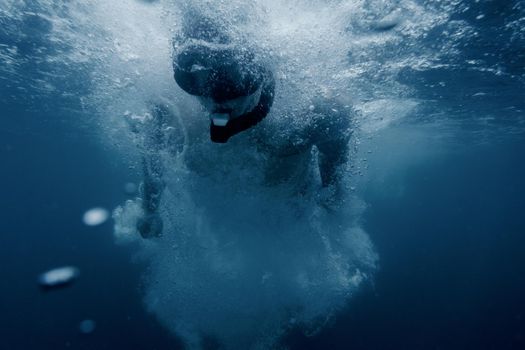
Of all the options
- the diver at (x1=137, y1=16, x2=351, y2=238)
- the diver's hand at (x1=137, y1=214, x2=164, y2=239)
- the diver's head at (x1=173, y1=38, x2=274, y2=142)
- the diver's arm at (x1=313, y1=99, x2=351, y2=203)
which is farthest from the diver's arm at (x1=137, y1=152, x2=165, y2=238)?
the diver's arm at (x1=313, y1=99, x2=351, y2=203)

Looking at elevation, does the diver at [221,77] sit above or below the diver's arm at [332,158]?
above

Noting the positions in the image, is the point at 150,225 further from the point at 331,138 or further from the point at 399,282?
the point at 399,282

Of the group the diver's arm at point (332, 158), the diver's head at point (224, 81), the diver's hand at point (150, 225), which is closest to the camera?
the diver's head at point (224, 81)

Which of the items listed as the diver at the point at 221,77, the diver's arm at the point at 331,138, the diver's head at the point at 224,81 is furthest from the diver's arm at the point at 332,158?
the diver's head at the point at 224,81

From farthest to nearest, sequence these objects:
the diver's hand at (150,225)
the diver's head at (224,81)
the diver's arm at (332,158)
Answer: the diver's arm at (332,158) → the diver's hand at (150,225) → the diver's head at (224,81)

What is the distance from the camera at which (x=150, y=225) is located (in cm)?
643

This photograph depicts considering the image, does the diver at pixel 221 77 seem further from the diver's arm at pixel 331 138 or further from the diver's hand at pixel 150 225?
the diver's hand at pixel 150 225

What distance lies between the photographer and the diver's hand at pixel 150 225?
6418 mm

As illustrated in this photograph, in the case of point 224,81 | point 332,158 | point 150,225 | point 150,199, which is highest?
point 224,81

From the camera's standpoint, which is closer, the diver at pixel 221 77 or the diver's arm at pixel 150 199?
the diver at pixel 221 77

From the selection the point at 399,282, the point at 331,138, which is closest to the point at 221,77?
the point at 331,138

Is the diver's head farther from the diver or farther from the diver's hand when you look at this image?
the diver's hand

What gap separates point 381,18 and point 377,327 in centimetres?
1701

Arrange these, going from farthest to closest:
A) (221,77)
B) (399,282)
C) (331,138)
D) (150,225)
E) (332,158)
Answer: (399,282) < (332,158) < (331,138) < (150,225) < (221,77)
